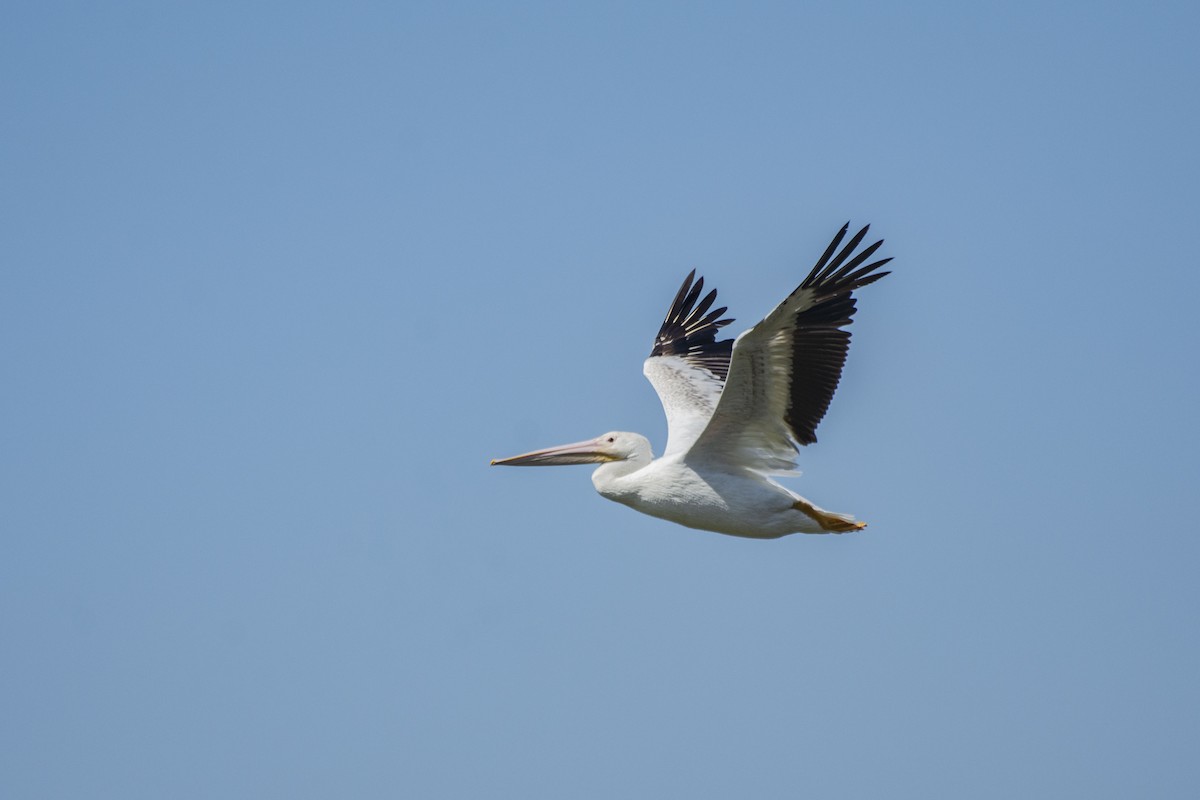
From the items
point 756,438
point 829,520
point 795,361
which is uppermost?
point 795,361

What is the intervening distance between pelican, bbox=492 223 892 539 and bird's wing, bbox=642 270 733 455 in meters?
0.03

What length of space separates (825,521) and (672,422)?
2.26 metres

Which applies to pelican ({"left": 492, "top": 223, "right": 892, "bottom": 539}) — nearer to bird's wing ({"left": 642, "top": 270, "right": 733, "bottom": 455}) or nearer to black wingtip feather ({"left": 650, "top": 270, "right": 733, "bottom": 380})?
bird's wing ({"left": 642, "top": 270, "right": 733, "bottom": 455})

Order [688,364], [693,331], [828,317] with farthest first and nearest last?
[693,331]
[688,364]
[828,317]

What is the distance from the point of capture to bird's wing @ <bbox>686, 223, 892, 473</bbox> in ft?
35.2

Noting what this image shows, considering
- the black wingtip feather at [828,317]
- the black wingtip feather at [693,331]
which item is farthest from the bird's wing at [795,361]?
the black wingtip feather at [693,331]

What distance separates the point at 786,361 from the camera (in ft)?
35.8

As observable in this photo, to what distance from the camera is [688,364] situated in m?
14.7

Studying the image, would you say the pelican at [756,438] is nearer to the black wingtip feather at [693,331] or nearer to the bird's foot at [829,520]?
the bird's foot at [829,520]

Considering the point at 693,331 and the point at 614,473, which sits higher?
the point at 693,331

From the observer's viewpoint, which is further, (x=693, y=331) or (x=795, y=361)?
(x=693, y=331)

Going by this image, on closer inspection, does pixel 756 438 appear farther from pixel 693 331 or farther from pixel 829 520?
pixel 693 331

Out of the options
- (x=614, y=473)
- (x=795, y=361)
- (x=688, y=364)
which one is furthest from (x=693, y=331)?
(x=795, y=361)

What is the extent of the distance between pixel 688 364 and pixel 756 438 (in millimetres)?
3198
